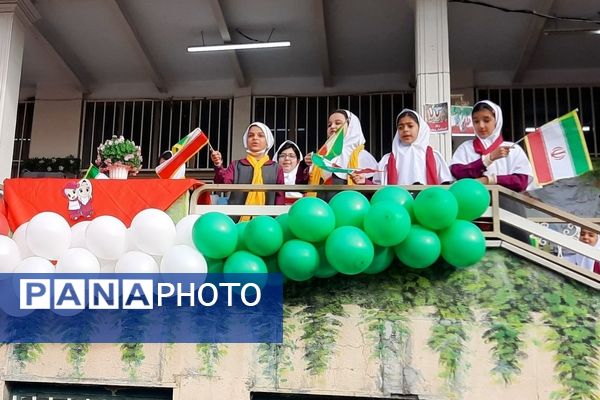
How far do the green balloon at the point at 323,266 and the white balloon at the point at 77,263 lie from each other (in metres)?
1.35

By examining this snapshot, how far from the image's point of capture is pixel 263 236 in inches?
118

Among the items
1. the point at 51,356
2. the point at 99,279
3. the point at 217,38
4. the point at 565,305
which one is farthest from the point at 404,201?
the point at 217,38

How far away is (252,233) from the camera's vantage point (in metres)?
3.02

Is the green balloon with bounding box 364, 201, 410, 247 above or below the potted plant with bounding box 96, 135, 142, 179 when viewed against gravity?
below

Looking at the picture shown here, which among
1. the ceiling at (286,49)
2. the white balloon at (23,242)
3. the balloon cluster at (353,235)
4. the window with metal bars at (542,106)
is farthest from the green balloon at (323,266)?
the window with metal bars at (542,106)

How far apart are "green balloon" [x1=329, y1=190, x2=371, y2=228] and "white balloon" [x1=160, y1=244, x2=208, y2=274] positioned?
0.84 meters

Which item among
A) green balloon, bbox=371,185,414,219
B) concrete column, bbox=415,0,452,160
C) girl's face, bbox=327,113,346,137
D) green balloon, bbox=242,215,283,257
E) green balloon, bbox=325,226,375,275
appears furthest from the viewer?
concrete column, bbox=415,0,452,160

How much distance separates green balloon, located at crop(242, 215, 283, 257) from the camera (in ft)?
9.84

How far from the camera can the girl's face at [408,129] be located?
12.1ft

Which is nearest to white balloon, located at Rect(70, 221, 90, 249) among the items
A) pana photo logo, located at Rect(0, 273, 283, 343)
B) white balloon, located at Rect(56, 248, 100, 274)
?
white balloon, located at Rect(56, 248, 100, 274)

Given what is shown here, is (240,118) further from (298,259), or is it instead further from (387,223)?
(387,223)

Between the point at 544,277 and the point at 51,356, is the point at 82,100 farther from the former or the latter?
the point at 544,277

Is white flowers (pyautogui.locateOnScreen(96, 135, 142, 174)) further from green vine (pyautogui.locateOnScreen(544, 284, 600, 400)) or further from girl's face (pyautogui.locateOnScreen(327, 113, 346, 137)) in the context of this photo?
green vine (pyautogui.locateOnScreen(544, 284, 600, 400))

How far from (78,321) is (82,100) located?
6399 millimetres
